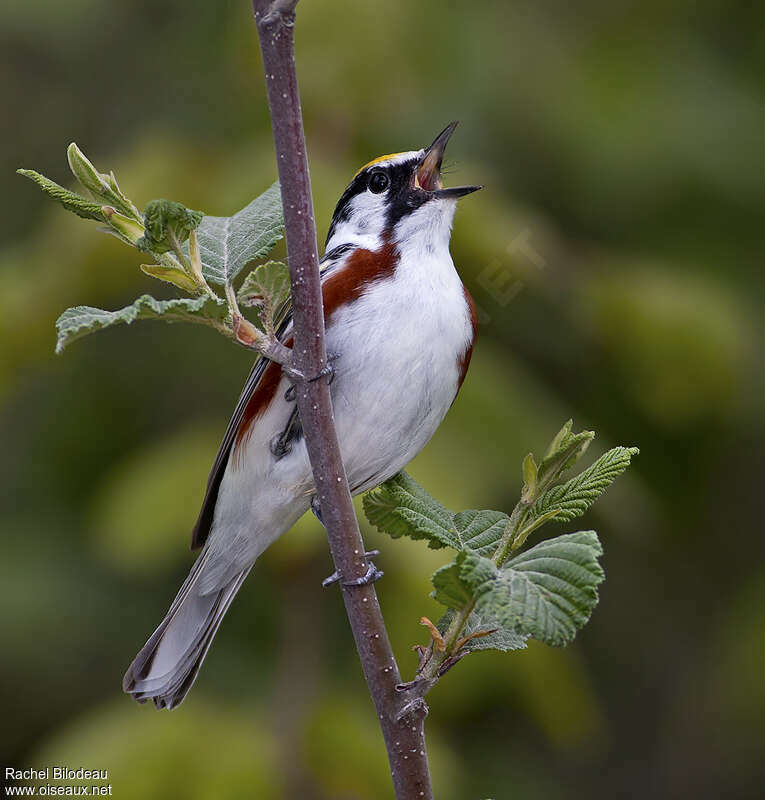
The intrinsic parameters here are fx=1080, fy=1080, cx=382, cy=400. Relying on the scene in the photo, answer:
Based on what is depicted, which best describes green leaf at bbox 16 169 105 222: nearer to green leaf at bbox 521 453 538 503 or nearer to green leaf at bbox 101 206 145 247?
green leaf at bbox 101 206 145 247

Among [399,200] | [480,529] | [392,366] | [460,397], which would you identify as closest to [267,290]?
[480,529]

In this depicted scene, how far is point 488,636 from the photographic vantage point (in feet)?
5.32

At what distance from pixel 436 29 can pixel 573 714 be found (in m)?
2.46

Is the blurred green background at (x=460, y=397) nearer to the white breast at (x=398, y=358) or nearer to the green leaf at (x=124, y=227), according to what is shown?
the white breast at (x=398, y=358)

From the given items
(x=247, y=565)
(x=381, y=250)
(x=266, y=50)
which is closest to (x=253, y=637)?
(x=247, y=565)

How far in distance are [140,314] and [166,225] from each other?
0.14 m

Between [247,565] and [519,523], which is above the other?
[519,523]

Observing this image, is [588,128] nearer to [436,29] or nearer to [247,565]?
[436,29]

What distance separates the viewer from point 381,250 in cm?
250

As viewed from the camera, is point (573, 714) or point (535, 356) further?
point (535, 356)

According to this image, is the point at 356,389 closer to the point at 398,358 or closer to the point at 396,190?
the point at 398,358

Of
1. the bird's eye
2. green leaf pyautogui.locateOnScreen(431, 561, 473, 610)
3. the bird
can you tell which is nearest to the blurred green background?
the bird

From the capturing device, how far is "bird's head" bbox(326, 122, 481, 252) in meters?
2.55

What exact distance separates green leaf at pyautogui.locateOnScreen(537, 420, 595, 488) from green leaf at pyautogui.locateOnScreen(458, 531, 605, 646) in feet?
0.46
